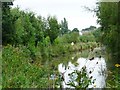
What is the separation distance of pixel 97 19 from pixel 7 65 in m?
2.71

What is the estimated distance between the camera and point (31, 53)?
14.7ft

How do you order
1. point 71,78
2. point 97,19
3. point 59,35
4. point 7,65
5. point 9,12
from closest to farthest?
1. point 71,78
2. point 7,65
3. point 59,35
4. point 9,12
5. point 97,19

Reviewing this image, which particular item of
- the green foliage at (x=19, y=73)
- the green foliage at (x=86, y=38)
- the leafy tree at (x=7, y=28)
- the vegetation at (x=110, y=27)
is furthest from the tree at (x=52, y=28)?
the green foliage at (x=19, y=73)

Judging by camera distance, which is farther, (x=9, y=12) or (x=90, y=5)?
(x=90, y=5)

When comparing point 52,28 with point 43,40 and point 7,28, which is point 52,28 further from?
point 7,28

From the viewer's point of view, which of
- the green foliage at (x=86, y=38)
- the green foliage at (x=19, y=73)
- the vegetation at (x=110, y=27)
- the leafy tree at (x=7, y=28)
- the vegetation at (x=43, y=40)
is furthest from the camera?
the vegetation at (x=110, y=27)

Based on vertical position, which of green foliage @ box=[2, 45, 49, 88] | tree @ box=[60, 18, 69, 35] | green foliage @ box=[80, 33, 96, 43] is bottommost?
green foliage @ box=[2, 45, 49, 88]

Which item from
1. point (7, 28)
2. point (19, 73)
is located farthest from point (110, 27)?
point (19, 73)

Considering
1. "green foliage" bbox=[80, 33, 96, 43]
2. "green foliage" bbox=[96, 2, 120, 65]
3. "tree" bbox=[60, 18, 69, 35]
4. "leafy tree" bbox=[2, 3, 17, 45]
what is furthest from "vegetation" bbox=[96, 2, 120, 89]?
"leafy tree" bbox=[2, 3, 17, 45]

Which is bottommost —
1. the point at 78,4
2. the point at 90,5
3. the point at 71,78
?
the point at 71,78

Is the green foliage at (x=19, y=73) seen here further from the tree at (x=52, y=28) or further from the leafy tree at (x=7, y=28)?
the tree at (x=52, y=28)

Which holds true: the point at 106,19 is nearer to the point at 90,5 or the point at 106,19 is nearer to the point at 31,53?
the point at 90,5

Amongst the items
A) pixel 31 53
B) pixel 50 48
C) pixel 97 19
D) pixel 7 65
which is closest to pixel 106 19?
pixel 97 19

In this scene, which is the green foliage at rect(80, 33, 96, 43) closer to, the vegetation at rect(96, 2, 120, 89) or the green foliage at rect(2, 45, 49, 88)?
the vegetation at rect(96, 2, 120, 89)
